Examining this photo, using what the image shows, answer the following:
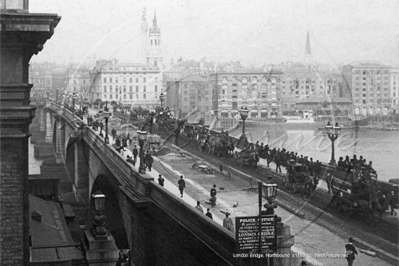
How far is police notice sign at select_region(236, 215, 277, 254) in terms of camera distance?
363 inches

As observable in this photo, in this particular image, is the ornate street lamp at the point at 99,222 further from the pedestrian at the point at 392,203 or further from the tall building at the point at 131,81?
the tall building at the point at 131,81

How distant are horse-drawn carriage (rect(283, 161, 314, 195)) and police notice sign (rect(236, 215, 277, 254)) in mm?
5925

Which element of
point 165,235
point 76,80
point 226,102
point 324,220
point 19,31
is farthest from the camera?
point 76,80

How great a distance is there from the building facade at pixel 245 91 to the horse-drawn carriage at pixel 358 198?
9720 millimetres

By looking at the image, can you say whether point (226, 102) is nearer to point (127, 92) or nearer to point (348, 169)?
point (348, 169)

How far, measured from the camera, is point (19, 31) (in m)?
8.27

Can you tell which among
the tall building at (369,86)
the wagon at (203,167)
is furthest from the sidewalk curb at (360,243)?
the tall building at (369,86)

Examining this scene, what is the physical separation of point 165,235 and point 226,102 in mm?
11125

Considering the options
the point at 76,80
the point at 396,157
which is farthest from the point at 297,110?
the point at 76,80

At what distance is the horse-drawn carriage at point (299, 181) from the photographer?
15469mm

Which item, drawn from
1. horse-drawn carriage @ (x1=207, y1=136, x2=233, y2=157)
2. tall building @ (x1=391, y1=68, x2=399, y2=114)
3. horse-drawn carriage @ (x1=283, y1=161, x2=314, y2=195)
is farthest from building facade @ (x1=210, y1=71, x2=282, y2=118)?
horse-drawn carriage @ (x1=283, y1=161, x2=314, y2=195)

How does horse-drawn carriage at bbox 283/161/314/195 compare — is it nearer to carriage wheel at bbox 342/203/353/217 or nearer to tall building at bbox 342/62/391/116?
carriage wheel at bbox 342/203/353/217

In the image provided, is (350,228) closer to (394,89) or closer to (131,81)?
(394,89)

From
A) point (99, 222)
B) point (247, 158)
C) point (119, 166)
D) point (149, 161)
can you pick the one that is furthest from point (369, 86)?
point (99, 222)
